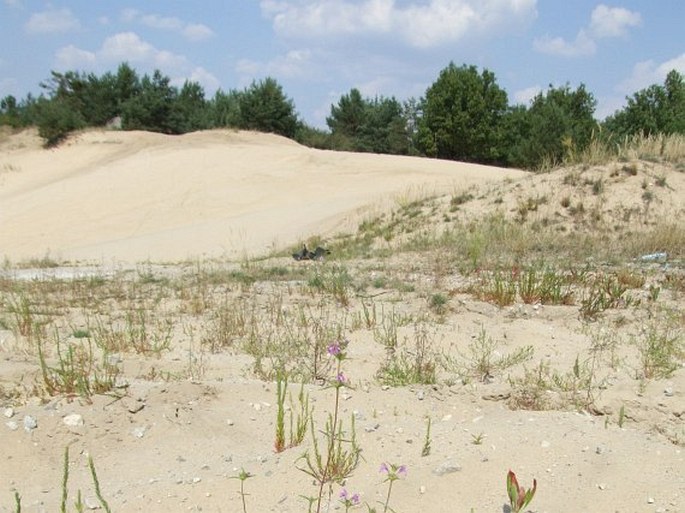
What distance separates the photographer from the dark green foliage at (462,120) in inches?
1592

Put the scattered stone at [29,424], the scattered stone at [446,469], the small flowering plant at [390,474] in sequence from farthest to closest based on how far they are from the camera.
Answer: the scattered stone at [29,424] < the scattered stone at [446,469] < the small flowering plant at [390,474]

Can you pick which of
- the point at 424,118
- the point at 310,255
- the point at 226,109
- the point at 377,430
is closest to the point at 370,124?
the point at 424,118

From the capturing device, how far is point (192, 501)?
10.0ft

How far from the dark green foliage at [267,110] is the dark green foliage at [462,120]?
10584 mm

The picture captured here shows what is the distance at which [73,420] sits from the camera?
372 centimetres

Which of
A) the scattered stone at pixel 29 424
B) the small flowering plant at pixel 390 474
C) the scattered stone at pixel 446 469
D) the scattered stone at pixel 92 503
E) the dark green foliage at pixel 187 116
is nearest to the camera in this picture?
the small flowering plant at pixel 390 474

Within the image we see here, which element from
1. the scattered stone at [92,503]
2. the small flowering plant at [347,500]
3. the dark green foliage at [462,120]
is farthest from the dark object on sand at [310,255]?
the dark green foliage at [462,120]

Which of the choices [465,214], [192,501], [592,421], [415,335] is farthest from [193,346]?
[465,214]

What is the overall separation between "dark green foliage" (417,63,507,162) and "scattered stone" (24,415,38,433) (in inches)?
1509

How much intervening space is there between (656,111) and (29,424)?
3348cm

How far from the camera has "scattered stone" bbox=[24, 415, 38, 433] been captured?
366 cm

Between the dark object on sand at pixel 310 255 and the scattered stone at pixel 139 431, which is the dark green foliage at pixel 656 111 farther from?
the scattered stone at pixel 139 431

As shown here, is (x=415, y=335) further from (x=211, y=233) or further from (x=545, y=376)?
(x=211, y=233)

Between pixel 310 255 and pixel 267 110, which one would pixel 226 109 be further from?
pixel 310 255
